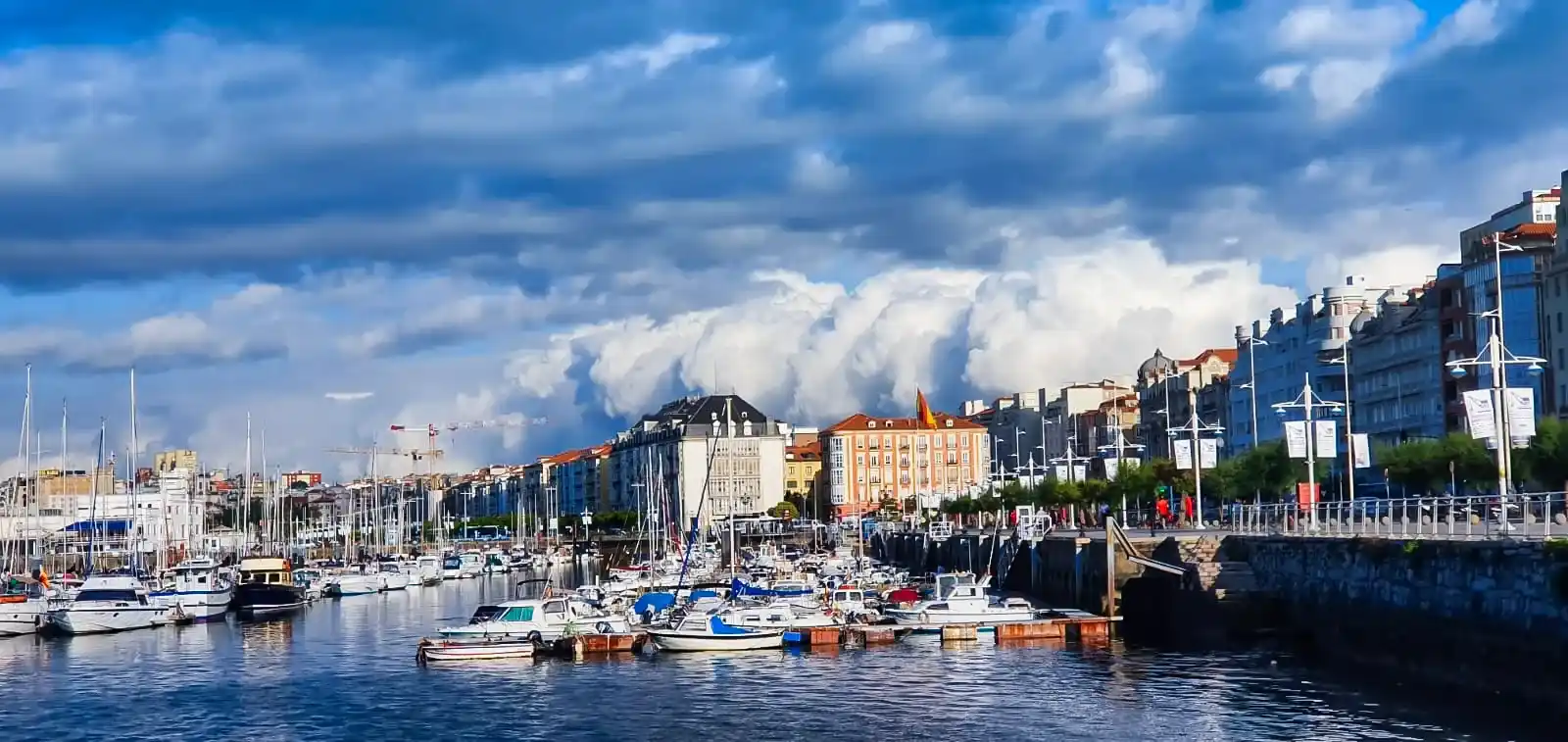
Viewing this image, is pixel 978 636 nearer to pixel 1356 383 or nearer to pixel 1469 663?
pixel 1469 663

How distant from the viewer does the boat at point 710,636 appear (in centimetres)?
6612

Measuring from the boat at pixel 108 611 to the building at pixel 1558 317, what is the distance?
78.0 meters

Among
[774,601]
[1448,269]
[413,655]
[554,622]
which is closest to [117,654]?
[413,655]

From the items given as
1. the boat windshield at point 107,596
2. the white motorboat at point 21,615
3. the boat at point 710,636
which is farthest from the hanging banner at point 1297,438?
the white motorboat at point 21,615

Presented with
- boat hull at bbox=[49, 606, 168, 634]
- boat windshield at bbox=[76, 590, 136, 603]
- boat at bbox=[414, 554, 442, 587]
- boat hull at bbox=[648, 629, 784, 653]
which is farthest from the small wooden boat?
boat at bbox=[414, 554, 442, 587]

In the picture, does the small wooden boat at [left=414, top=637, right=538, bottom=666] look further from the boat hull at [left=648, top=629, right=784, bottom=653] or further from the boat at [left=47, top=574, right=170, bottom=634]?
the boat at [left=47, top=574, right=170, bottom=634]

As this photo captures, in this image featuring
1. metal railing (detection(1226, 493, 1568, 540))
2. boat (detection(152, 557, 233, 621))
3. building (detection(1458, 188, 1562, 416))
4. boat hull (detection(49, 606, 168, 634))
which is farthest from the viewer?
building (detection(1458, 188, 1562, 416))

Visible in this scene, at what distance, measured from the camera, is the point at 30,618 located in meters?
82.2

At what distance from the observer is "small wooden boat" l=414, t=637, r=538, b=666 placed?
6488 centimetres

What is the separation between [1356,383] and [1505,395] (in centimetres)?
10016

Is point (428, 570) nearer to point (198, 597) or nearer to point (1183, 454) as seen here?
point (198, 597)

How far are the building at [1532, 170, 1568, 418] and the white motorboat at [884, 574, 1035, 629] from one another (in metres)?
48.5

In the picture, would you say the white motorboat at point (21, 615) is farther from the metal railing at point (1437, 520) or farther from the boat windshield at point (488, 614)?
the metal railing at point (1437, 520)

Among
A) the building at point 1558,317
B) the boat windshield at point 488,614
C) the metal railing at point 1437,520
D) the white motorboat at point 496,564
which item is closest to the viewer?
the metal railing at point 1437,520
